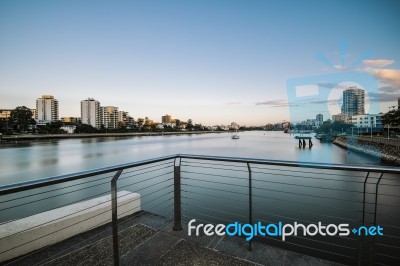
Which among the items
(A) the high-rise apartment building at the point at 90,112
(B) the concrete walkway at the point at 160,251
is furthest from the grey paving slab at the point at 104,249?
(A) the high-rise apartment building at the point at 90,112

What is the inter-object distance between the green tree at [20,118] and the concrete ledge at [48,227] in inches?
4134

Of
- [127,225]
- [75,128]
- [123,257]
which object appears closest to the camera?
[123,257]

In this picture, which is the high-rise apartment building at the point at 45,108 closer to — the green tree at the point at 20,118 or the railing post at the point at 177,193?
the green tree at the point at 20,118

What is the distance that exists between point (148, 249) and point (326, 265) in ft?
6.18

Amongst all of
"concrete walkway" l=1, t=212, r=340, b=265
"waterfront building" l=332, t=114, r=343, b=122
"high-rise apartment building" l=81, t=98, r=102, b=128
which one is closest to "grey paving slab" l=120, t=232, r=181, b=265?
"concrete walkway" l=1, t=212, r=340, b=265

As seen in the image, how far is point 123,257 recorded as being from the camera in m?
2.39

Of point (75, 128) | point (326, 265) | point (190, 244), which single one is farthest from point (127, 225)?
point (75, 128)

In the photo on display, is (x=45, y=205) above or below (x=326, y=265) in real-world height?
below

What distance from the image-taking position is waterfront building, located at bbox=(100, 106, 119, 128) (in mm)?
142750

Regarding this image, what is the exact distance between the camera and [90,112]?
456 feet

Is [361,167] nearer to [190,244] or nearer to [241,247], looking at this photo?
[241,247]

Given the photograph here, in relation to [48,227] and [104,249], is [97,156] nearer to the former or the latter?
[48,227]

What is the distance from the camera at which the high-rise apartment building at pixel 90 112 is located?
138375mm

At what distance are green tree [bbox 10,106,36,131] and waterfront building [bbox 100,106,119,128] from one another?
5684 centimetres
